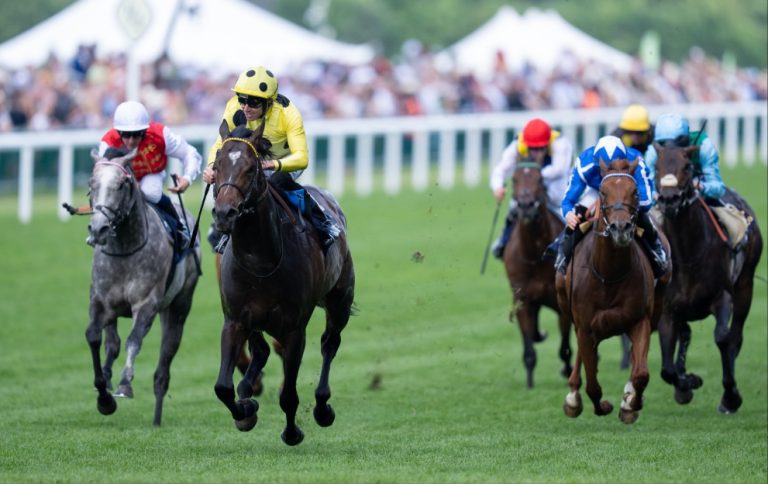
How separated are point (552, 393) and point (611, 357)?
2.38m

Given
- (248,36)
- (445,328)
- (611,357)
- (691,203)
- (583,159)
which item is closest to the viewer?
(583,159)

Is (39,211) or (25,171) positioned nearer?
(25,171)

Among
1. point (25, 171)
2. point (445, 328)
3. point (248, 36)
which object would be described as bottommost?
point (445, 328)

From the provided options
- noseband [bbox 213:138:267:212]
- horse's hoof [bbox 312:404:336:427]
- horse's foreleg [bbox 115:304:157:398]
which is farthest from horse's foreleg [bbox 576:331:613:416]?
horse's foreleg [bbox 115:304:157:398]

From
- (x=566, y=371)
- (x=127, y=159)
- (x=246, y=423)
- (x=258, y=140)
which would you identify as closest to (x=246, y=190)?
(x=258, y=140)

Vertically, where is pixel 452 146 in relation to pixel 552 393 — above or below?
above

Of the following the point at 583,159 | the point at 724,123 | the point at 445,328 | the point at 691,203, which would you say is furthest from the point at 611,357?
the point at 724,123

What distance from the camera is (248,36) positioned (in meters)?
30.5

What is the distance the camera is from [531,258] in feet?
45.2

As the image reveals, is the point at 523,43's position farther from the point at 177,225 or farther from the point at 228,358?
the point at 228,358

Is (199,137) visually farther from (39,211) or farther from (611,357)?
(611,357)

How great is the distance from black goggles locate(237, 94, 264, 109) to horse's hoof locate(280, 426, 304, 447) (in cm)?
211

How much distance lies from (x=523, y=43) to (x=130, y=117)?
1031 inches

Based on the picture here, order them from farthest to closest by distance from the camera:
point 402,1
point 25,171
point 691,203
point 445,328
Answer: point 402,1, point 25,171, point 445,328, point 691,203
